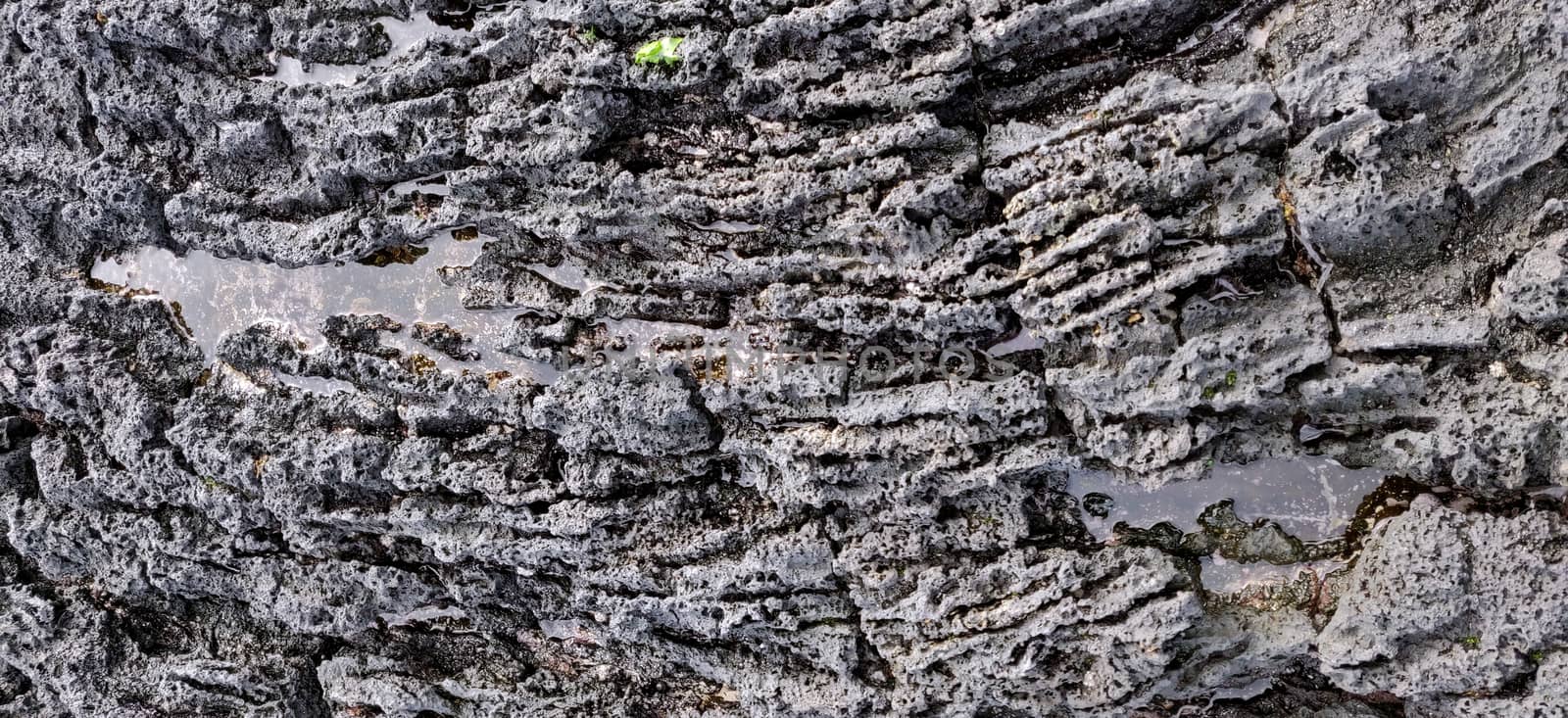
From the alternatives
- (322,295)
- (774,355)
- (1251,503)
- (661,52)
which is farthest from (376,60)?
(1251,503)

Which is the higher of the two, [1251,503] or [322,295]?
[322,295]

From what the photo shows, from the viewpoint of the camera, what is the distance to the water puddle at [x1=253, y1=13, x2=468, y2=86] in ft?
14.4

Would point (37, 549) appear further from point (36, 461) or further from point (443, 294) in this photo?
point (443, 294)

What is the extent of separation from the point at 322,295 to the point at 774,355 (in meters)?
2.33

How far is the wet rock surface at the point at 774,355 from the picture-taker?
10.9 feet

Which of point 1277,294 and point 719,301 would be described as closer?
point 1277,294

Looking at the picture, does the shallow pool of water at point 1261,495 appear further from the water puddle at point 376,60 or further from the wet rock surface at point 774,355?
the water puddle at point 376,60

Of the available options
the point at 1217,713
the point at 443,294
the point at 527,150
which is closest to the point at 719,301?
the point at 527,150

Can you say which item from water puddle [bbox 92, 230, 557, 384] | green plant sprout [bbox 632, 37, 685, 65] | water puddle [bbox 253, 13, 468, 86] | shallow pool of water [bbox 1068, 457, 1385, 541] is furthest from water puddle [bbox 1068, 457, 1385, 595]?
water puddle [bbox 253, 13, 468, 86]

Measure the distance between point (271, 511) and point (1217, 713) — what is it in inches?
173

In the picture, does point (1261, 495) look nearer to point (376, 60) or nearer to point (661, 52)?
point (661, 52)

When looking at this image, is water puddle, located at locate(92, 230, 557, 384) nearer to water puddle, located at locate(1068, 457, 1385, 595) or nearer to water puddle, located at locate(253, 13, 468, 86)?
water puddle, located at locate(253, 13, 468, 86)

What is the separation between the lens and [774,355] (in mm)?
4090

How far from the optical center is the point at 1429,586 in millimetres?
3342
